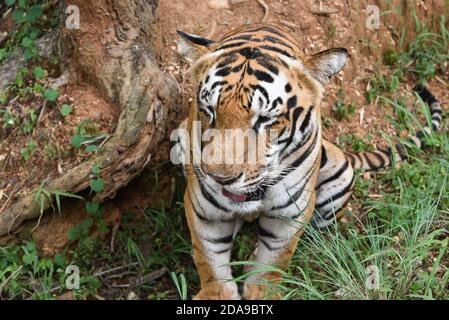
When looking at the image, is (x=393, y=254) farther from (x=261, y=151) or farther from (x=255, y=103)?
(x=255, y=103)

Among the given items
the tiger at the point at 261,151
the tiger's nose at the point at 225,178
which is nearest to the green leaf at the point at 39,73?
the tiger at the point at 261,151

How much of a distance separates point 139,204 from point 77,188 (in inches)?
20.9

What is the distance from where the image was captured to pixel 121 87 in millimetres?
4680

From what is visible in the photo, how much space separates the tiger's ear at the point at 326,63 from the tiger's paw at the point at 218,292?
1.41 metres

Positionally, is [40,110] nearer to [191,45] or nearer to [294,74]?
[191,45]

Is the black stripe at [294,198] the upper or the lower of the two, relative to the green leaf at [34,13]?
lower

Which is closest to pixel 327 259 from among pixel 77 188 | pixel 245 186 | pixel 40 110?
pixel 245 186

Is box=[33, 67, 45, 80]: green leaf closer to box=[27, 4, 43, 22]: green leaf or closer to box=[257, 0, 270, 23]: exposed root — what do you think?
box=[27, 4, 43, 22]: green leaf

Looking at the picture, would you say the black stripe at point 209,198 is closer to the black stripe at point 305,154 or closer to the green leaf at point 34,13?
the black stripe at point 305,154

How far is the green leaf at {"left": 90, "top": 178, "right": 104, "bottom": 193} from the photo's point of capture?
456cm

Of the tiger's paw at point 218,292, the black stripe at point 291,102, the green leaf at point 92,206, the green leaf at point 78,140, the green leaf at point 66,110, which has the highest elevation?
the green leaf at point 66,110

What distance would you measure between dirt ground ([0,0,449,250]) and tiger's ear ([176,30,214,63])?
3.04 ft

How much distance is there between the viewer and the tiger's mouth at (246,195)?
3.78 metres

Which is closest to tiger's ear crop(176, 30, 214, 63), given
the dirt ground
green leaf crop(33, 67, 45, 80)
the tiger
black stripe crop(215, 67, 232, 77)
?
the tiger
